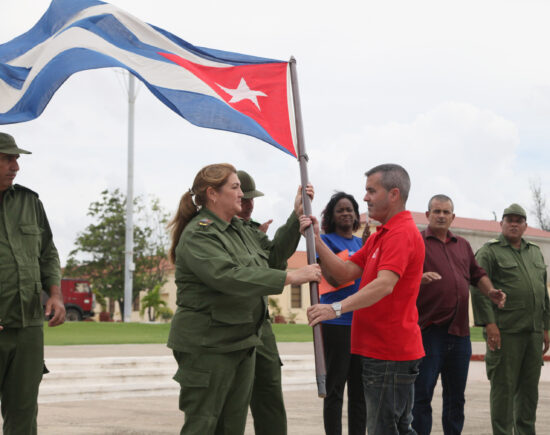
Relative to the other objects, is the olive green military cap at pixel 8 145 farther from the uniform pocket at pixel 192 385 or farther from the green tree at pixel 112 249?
the green tree at pixel 112 249

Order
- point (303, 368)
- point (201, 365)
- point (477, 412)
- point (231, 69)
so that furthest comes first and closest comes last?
point (303, 368)
point (477, 412)
point (231, 69)
point (201, 365)

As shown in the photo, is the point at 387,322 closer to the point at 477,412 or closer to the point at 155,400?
the point at 477,412

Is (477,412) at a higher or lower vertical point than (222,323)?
lower

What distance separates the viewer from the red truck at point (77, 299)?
1559 inches

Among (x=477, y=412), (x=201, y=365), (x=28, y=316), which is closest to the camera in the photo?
(x=201, y=365)

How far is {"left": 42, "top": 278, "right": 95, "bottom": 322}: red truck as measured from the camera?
1559 inches

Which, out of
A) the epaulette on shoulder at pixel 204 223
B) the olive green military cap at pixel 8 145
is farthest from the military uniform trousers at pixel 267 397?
the olive green military cap at pixel 8 145

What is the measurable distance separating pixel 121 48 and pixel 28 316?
1.81m

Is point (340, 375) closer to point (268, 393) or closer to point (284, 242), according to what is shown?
point (268, 393)

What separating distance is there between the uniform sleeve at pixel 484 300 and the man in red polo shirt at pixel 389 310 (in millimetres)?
2354

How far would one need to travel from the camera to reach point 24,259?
4.58 meters

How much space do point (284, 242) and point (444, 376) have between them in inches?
81.9

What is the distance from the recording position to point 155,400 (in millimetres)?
10305

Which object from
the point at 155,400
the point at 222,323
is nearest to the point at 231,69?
the point at 222,323
